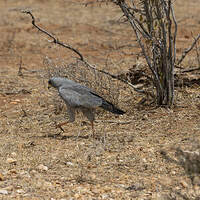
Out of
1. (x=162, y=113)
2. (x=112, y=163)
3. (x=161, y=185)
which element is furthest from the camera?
(x=162, y=113)

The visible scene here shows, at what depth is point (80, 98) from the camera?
232 inches

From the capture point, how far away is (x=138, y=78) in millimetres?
7941

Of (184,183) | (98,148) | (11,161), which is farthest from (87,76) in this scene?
(184,183)

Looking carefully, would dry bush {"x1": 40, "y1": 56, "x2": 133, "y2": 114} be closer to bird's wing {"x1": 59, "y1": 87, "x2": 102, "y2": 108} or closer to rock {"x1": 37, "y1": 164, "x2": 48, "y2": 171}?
bird's wing {"x1": 59, "y1": 87, "x2": 102, "y2": 108}

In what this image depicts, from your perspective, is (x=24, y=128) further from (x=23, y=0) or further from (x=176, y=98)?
(x=23, y=0)

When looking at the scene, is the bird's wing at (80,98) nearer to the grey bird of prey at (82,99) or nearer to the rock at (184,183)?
the grey bird of prey at (82,99)

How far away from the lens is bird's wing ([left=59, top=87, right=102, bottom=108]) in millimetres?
5879

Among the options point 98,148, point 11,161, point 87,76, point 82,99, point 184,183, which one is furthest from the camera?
point 87,76

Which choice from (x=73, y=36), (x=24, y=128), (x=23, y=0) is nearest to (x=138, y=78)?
(x=24, y=128)

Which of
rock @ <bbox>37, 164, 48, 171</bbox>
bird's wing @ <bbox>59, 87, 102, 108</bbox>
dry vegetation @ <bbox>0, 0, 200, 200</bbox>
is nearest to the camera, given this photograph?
dry vegetation @ <bbox>0, 0, 200, 200</bbox>

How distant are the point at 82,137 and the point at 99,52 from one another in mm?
6092

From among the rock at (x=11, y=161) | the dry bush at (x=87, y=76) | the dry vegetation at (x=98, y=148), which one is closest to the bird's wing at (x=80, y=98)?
the dry vegetation at (x=98, y=148)

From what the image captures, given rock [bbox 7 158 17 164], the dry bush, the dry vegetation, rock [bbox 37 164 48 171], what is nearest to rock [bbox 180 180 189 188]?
the dry vegetation

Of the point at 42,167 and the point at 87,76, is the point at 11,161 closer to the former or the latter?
the point at 42,167
